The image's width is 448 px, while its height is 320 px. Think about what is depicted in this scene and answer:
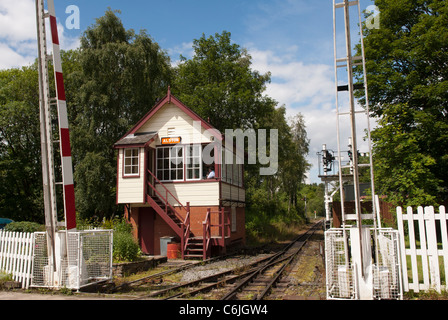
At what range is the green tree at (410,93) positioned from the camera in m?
16.6

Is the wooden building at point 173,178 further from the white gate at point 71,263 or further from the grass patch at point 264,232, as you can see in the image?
the grass patch at point 264,232

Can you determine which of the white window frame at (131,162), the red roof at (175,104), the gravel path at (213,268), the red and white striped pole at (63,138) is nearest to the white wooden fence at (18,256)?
the red and white striped pole at (63,138)

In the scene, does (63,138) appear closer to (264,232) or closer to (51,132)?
(51,132)

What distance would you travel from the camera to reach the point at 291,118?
49.3 m

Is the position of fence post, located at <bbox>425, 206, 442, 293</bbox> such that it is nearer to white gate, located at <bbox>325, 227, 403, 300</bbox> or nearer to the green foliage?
white gate, located at <bbox>325, 227, 403, 300</bbox>

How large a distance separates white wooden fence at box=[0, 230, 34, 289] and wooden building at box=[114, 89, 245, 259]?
7.62 metres

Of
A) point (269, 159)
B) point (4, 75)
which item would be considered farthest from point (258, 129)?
point (4, 75)

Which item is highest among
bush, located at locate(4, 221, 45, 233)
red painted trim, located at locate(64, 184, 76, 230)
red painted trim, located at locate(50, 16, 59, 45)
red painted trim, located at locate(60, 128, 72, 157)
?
red painted trim, located at locate(50, 16, 59, 45)

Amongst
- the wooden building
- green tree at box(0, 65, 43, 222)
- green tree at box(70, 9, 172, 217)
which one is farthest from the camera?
green tree at box(0, 65, 43, 222)

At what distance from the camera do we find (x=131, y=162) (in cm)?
1758

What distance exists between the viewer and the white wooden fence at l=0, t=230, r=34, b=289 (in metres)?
8.43

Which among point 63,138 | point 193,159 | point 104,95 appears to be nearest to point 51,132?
point 63,138

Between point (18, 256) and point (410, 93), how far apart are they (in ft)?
71.7

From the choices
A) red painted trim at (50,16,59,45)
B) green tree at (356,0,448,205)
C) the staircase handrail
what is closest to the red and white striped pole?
red painted trim at (50,16,59,45)
